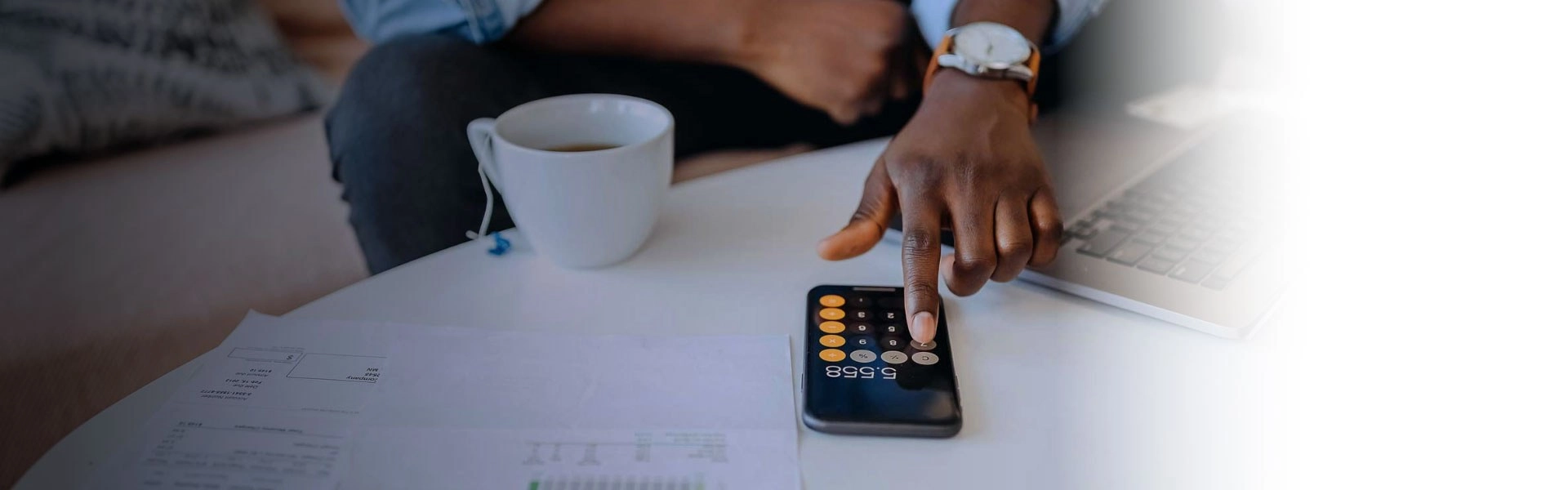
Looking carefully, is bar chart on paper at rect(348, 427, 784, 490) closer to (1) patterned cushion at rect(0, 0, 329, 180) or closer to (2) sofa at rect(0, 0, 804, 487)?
(2) sofa at rect(0, 0, 804, 487)

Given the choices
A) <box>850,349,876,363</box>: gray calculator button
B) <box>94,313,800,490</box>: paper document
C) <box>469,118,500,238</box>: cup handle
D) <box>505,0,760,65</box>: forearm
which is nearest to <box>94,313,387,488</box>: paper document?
<box>94,313,800,490</box>: paper document

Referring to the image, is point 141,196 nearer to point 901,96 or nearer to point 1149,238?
point 901,96

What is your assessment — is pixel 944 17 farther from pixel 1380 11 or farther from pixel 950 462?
pixel 950 462

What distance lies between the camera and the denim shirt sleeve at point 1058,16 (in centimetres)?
74

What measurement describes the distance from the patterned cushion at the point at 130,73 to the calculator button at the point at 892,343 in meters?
0.85

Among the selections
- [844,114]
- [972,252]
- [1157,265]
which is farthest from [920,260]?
[844,114]

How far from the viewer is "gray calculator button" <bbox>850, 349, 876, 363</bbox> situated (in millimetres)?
387

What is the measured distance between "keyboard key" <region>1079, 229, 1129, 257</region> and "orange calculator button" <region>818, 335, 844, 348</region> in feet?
0.51

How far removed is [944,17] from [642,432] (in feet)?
1.66

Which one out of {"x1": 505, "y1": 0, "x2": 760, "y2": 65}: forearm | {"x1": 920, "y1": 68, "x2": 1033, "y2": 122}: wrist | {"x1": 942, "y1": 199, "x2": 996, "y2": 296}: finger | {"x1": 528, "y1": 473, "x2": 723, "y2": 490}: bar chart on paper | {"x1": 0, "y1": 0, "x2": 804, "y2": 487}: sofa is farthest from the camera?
{"x1": 505, "y1": 0, "x2": 760, "y2": 65}: forearm

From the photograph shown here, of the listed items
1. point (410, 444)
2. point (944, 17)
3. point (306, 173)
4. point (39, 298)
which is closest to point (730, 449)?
point (410, 444)

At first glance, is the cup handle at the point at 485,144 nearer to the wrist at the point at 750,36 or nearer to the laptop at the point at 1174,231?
the laptop at the point at 1174,231

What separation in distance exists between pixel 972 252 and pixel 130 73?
34.9 inches

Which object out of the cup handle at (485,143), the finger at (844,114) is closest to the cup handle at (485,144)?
the cup handle at (485,143)
